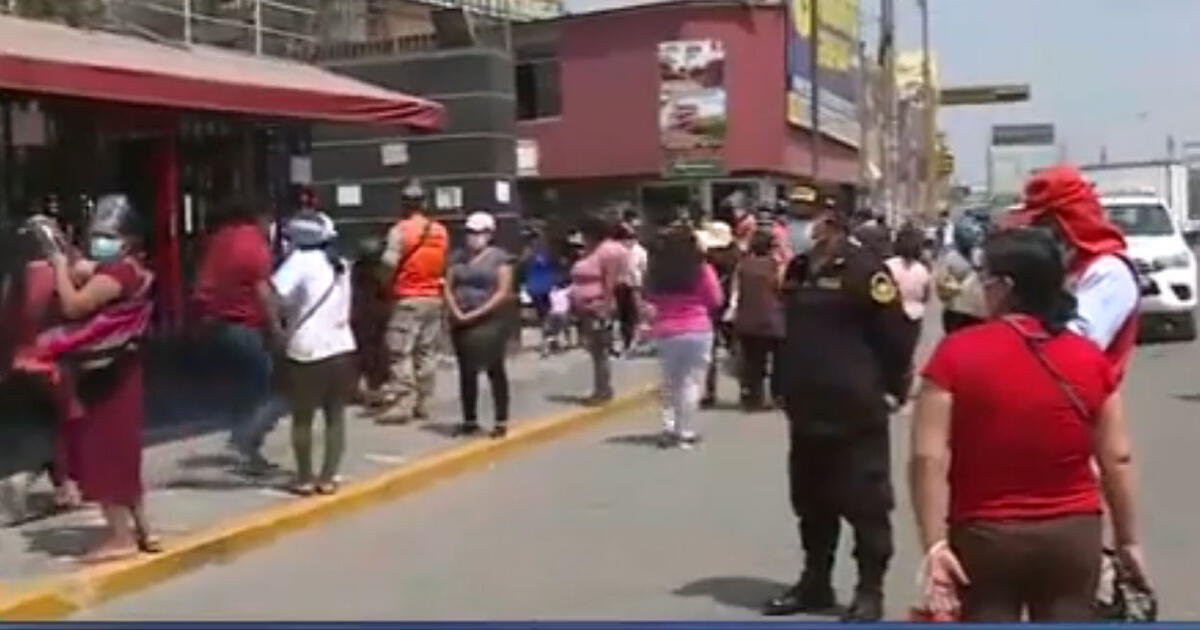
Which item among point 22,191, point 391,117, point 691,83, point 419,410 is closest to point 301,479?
point 419,410

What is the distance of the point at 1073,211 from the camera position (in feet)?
21.6

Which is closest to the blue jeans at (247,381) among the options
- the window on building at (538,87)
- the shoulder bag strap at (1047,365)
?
the shoulder bag strap at (1047,365)

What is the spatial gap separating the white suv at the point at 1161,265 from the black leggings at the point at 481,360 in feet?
38.5

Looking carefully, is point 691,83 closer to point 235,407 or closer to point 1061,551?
point 235,407

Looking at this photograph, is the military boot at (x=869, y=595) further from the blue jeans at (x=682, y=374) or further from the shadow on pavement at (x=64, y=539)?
the blue jeans at (x=682, y=374)

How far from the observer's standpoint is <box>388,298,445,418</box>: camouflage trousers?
612 inches

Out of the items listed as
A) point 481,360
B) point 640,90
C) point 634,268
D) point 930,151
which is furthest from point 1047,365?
point 930,151

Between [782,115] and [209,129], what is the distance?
25.3 m

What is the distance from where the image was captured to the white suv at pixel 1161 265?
25.8 m

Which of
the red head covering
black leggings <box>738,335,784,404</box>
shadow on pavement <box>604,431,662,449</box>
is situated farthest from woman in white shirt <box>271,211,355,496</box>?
the red head covering

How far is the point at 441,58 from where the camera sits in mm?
23312

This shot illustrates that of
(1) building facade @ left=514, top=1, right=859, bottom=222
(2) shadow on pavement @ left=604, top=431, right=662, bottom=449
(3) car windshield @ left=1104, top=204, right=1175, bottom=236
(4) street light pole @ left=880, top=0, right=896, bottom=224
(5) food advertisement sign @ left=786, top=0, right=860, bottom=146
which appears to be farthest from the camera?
(4) street light pole @ left=880, top=0, right=896, bottom=224

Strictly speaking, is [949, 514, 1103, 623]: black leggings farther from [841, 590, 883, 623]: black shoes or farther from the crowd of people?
[841, 590, 883, 623]: black shoes

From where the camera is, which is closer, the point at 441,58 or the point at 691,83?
the point at 441,58
